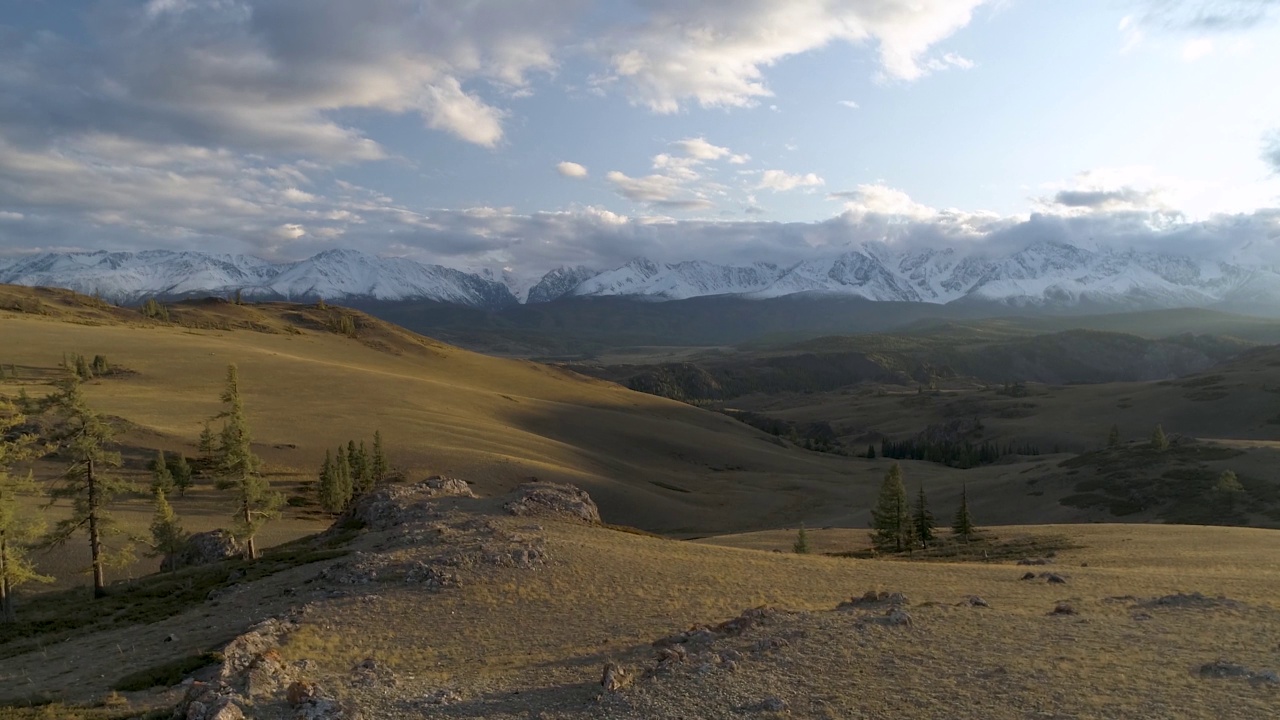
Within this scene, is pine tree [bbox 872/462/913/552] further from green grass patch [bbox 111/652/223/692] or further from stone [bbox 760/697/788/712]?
green grass patch [bbox 111/652/223/692]

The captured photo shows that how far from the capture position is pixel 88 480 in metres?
33.5

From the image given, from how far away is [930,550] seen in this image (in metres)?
45.0

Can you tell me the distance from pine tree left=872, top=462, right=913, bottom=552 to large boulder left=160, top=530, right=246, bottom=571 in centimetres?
4105

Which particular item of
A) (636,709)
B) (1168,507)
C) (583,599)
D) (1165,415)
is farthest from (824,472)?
(636,709)

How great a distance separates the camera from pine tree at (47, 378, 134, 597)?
→ 1286 inches

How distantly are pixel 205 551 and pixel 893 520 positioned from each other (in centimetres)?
4393

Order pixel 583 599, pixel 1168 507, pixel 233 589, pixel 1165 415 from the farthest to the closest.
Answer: pixel 1165 415
pixel 1168 507
pixel 233 589
pixel 583 599

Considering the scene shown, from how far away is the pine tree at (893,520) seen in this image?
4925 cm

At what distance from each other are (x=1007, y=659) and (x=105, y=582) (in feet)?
147

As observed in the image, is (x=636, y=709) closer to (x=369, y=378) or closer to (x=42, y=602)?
(x=42, y=602)

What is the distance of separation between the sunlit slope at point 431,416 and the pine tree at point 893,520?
75.9 feet

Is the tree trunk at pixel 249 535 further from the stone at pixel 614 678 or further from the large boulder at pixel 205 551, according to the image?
the stone at pixel 614 678

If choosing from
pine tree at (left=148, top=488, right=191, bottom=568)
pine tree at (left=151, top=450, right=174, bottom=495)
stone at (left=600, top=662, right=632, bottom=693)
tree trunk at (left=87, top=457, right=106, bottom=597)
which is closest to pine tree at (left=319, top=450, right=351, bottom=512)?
pine tree at (left=151, top=450, right=174, bottom=495)

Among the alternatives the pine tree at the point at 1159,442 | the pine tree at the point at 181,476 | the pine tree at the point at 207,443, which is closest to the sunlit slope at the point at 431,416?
the pine tree at the point at 207,443
